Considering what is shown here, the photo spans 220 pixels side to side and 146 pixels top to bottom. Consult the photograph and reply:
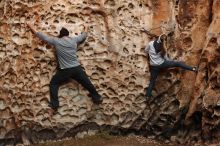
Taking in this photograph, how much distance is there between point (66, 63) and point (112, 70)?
842mm

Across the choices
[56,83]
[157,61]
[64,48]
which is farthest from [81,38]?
[157,61]

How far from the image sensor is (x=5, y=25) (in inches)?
428

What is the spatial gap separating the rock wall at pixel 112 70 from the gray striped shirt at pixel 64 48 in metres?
0.21

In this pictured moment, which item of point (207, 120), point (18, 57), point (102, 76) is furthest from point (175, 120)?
point (18, 57)

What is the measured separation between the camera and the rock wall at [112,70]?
10875mm

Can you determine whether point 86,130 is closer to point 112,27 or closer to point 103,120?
point 103,120

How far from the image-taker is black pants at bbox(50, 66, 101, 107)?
1080 cm

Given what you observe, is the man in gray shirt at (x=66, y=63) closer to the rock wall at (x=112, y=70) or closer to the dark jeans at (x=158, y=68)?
the rock wall at (x=112, y=70)

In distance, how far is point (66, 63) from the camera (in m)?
10.7

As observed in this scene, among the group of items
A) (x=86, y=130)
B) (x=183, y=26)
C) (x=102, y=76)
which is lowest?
(x=86, y=130)

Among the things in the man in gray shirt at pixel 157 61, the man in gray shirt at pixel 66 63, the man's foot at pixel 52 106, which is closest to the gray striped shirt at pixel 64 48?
the man in gray shirt at pixel 66 63

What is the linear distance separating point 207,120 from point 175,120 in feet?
1.93

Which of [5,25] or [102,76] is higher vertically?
[5,25]

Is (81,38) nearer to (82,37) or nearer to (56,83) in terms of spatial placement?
(82,37)
